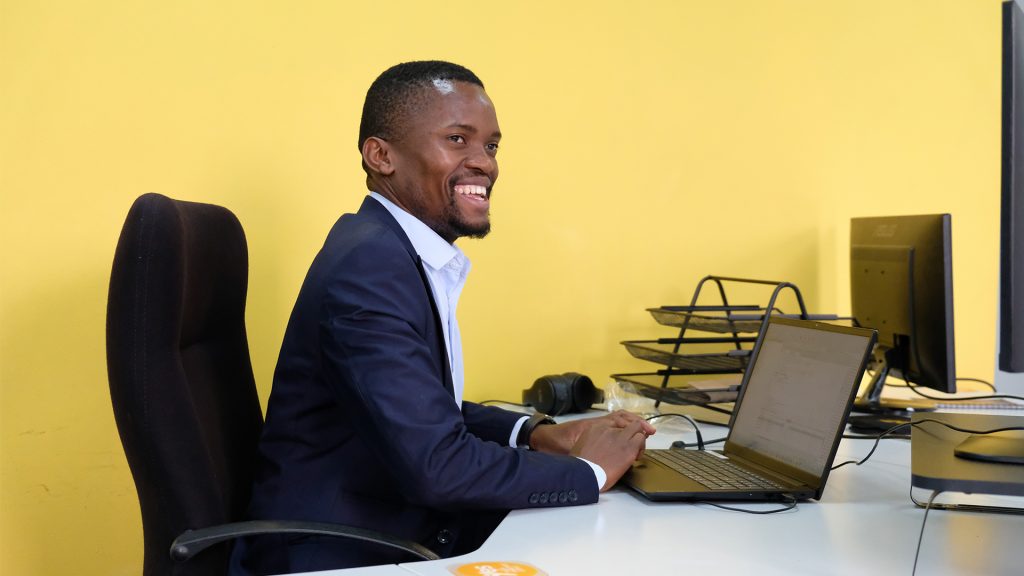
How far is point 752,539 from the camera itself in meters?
1.16

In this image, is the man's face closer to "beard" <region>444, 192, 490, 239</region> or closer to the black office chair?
"beard" <region>444, 192, 490, 239</region>

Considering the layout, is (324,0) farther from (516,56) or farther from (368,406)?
(368,406)

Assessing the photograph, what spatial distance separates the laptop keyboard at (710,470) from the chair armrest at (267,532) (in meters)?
0.42

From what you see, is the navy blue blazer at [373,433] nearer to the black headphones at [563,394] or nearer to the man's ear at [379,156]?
the man's ear at [379,156]

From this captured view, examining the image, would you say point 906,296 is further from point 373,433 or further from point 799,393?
point 373,433

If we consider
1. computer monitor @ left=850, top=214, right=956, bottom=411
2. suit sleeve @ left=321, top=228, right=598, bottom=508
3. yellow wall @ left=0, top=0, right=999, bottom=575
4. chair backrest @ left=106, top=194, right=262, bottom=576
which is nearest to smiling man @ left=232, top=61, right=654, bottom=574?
suit sleeve @ left=321, top=228, right=598, bottom=508

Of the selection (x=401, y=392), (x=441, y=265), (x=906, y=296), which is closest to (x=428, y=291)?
(x=441, y=265)

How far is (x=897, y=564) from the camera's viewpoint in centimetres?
107

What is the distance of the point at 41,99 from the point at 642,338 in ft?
4.83

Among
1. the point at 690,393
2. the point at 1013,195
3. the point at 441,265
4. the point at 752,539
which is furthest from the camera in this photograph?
the point at 690,393

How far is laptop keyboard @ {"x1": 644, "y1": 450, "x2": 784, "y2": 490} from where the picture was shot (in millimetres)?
1356

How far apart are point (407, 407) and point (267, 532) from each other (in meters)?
0.23

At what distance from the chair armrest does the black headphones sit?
0.80 meters

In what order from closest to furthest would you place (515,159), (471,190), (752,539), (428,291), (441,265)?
(752,539) → (428,291) → (441,265) → (471,190) → (515,159)
